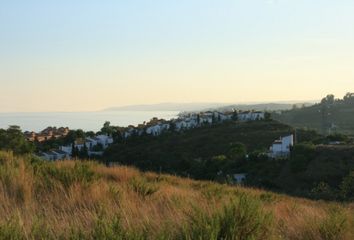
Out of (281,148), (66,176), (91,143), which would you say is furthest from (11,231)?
(91,143)

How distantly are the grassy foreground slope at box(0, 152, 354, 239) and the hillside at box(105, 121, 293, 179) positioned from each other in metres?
52.0

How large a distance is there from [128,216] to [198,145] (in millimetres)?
83223

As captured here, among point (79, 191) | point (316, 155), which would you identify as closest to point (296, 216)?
point (79, 191)

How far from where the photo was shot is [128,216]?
6.00 metres

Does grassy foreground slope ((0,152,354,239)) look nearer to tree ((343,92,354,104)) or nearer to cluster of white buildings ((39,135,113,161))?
cluster of white buildings ((39,135,113,161))

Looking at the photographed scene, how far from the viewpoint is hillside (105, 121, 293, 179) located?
6800 cm

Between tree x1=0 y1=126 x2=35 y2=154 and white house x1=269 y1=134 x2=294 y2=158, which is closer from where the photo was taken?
tree x1=0 y1=126 x2=35 y2=154

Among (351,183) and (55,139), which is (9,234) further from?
(55,139)

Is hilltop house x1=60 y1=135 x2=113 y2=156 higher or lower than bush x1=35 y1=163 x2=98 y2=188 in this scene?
lower

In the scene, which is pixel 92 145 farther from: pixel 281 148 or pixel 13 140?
pixel 281 148

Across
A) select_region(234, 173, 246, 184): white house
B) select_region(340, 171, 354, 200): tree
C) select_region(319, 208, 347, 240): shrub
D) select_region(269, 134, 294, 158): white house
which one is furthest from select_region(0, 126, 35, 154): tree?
select_region(319, 208, 347, 240): shrub

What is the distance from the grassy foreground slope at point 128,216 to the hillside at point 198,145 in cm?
5200

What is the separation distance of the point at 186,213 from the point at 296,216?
2.18 metres

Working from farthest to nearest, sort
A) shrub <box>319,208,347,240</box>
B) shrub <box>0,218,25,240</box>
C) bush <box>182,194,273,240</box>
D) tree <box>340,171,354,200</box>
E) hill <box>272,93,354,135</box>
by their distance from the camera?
hill <box>272,93,354,135</box> < tree <box>340,171,354,200</box> < shrub <box>319,208,347,240</box> < bush <box>182,194,273,240</box> < shrub <box>0,218,25,240</box>
